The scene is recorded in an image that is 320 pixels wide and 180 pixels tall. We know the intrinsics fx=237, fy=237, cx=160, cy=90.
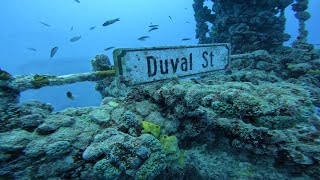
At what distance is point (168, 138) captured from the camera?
266 centimetres

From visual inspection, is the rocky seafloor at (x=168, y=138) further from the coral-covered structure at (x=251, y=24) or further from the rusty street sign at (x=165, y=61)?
the coral-covered structure at (x=251, y=24)

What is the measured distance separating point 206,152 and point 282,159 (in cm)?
89

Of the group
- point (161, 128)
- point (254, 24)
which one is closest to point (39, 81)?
point (161, 128)

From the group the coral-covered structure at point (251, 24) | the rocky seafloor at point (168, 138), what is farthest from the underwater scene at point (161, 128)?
the coral-covered structure at point (251, 24)

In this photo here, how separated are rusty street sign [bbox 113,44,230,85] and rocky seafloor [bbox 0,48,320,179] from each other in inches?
10.8

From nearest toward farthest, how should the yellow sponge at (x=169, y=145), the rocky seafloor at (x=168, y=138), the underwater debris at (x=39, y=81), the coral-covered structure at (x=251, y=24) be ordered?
the rocky seafloor at (x=168, y=138)
the yellow sponge at (x=169, y=145)
the underwater debris at (x=39, y=81)
the coral-covered structure at (x=251, y=24)

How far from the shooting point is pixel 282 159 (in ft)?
9.27

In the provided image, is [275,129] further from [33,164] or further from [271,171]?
[33,164]

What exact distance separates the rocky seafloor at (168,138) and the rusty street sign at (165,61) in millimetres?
275

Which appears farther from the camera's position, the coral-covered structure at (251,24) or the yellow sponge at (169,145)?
the coral-covered structure at (251,24)

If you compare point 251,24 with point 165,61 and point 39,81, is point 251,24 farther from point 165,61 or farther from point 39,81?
point 39,81

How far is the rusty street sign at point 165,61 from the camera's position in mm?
2801

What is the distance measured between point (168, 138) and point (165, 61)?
3.54 feet

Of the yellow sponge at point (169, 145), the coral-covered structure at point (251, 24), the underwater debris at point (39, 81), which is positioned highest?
the coral-covered structure at point (251, 24)
